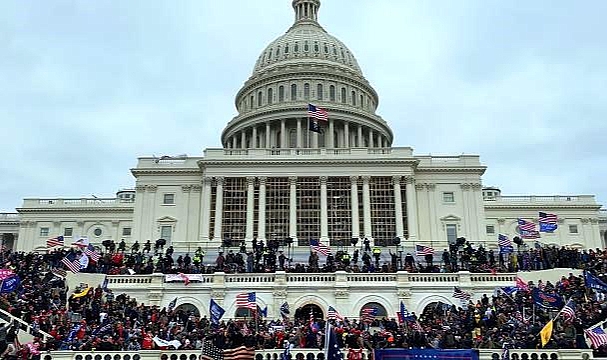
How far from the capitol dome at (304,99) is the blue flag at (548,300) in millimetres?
63150

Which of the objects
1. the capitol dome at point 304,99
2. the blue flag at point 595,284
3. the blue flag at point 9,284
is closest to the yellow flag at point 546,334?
the blue flag at point 595,284

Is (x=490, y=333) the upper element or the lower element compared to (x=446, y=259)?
lower

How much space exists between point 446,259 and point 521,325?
585 inches

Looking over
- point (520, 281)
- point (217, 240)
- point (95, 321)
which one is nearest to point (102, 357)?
point (95, 321)

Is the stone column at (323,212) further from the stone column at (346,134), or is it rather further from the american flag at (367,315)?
the american flag at (367,315)

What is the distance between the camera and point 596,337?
A: 87.8 ft

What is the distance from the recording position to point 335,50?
11375 cm

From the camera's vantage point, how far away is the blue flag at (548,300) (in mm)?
31469

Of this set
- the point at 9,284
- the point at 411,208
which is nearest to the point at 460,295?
the point at 9,284

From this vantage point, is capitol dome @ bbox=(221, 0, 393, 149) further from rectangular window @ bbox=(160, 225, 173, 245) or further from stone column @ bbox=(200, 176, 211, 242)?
rectangular window @ bbox=(160, 225, 173, 245)

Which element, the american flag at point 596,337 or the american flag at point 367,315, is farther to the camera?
the american flag at point 367,315

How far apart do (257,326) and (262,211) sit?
1557 inches

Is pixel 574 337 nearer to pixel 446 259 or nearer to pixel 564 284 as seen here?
pixel 564 284

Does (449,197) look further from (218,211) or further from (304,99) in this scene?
(304,99)
